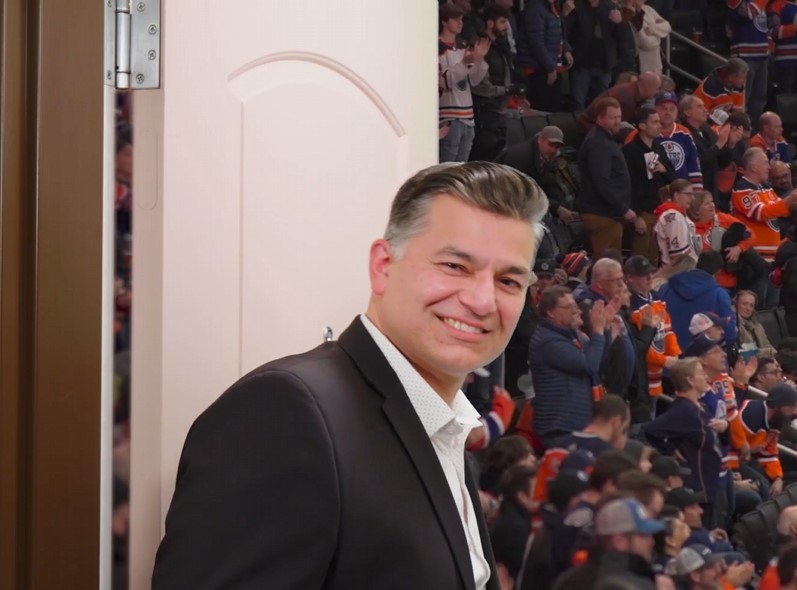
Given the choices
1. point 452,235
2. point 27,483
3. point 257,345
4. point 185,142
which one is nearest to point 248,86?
point 185,142

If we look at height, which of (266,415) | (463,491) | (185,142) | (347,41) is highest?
(347,41)

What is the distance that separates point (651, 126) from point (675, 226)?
0.90ft

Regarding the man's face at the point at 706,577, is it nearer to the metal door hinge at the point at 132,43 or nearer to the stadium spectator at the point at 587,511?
the stadium spectator at the point at 587,511

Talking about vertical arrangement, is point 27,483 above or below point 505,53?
below

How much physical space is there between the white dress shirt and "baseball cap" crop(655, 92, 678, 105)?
1.90 metres

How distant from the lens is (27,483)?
1038mm

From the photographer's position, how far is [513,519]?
2.53 m

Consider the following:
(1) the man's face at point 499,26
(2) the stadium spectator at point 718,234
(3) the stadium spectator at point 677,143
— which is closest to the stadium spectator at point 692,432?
(2) the stadium spectator at point 718,234

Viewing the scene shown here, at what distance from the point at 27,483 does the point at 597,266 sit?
180 cm

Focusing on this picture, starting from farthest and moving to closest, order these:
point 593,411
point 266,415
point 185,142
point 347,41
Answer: point 593,411 < point 347,41 < point 185,142 < point 266,415

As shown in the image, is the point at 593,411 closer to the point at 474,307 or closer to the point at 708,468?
the point at 708,468

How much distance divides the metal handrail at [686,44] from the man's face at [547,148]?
1.28 feet

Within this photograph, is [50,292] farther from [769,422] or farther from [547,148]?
[769,422]

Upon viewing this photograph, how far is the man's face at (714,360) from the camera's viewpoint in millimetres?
2641
